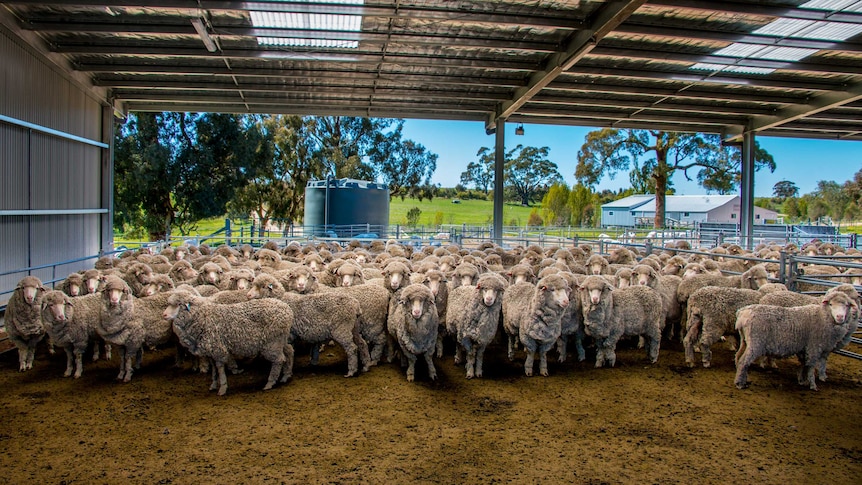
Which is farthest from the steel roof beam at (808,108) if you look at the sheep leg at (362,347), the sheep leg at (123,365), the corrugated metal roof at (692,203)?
the corrugated metal roof at (692,203)

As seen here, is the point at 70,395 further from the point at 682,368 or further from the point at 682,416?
the point at 682,368

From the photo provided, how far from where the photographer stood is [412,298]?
17.8ft

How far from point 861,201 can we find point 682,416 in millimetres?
53259

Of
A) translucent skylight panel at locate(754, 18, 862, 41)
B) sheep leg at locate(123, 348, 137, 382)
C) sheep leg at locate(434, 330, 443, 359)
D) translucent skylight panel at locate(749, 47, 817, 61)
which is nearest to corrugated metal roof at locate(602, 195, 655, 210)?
translucent skylight panel at locate(749, 47, 817, 61)

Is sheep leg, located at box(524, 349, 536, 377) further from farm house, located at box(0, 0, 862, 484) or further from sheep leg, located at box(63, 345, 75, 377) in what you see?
sheep leg, located at box(63, 345, 75, 377)

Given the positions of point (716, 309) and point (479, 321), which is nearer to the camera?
point (479, 321)

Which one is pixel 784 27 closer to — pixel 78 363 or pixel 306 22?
pixel 306 22

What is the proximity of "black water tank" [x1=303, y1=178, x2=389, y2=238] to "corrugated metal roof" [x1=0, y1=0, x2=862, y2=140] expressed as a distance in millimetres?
6691

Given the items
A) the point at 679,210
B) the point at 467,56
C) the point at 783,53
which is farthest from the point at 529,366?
the point at 679,210

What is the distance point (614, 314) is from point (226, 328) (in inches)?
181

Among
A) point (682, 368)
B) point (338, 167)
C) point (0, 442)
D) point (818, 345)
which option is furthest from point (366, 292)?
point (338, 167)

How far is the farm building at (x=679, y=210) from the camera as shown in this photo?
41938mm

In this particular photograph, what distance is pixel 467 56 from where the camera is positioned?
11.7 m

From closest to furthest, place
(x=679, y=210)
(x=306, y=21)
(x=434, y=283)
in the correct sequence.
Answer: (x=434, y=283) → (x=306, y=21) → (x=679, y=210)
